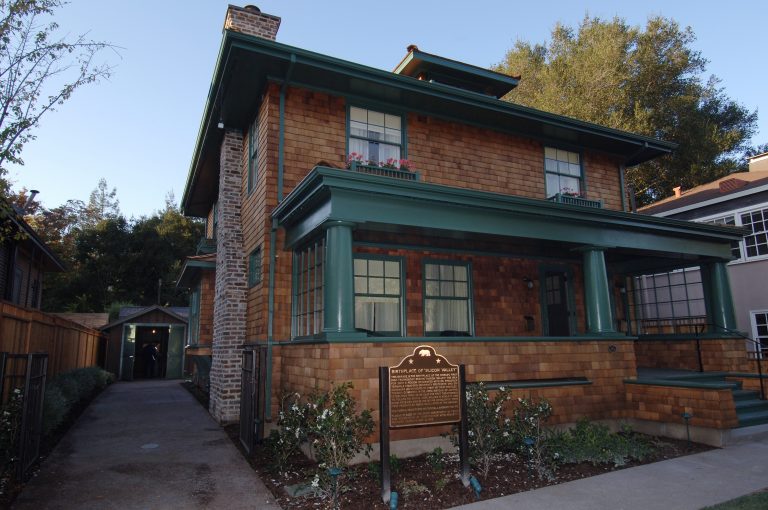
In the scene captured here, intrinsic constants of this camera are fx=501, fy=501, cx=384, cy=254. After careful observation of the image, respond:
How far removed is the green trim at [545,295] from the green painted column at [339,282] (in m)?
→ 6.00

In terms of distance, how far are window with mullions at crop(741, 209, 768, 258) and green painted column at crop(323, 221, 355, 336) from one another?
46.0 ft

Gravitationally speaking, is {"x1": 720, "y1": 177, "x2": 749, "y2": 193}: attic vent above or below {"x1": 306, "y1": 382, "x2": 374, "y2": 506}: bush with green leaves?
above

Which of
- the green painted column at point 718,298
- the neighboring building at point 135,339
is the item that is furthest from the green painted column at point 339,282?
the neighboring building at point 135,339

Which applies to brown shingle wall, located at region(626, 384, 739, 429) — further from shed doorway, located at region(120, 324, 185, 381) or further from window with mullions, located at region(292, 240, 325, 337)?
shed doorway, located at region(120, 324, 185, 381)

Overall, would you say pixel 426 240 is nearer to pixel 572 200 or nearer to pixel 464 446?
pixel 572 200

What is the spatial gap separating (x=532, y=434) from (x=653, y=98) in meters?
26.6

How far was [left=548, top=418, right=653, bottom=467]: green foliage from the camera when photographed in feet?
22.7

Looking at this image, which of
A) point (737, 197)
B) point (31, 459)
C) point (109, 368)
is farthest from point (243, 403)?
point (109, 368)

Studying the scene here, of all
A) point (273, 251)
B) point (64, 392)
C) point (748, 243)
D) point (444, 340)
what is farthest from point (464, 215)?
point (748, 243)

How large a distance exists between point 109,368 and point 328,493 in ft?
72.8

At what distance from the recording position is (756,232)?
1559 centimetres

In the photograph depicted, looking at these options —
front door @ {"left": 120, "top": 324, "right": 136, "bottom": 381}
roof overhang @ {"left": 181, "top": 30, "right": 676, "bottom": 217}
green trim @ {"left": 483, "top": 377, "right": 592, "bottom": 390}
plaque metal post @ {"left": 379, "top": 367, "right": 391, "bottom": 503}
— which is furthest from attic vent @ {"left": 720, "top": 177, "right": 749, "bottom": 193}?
front door @ {"left": 120, "top": 324, "right": 136, "bottom": 381}

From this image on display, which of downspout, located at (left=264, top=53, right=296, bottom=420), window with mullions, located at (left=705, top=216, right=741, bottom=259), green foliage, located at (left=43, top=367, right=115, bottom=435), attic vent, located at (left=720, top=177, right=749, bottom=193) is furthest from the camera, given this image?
attic vent, located at (left=720, top=177, right=749, bottom=193)

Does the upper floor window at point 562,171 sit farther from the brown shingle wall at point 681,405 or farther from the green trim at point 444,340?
the brown shingle wall at point 681,405
